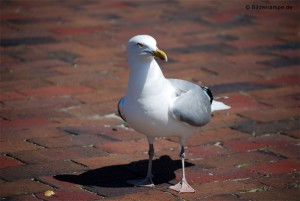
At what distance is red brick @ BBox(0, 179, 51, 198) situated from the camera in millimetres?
3969

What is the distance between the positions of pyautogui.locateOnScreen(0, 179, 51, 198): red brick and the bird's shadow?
0.16m

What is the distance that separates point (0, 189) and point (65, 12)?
4.45 meters

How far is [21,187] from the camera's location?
4.06 m

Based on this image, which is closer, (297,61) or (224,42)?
(297,61)

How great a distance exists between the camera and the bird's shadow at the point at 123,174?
165 inches

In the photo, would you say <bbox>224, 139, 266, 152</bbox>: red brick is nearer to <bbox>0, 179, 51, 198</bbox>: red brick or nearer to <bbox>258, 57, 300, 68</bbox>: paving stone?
<bbox>0, 179, 51, 198</bbox>: red brick

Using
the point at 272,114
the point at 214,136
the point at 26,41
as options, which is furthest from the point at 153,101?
the point at 26,41

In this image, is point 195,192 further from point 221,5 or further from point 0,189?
point 221,5

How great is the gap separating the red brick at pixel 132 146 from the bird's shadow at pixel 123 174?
191 millimetres

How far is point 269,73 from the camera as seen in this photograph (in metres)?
6.51

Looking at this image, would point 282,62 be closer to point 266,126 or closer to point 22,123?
point 266,126

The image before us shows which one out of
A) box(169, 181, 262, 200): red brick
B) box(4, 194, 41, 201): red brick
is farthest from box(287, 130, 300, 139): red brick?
box(4, 194, 41, 201): red brick

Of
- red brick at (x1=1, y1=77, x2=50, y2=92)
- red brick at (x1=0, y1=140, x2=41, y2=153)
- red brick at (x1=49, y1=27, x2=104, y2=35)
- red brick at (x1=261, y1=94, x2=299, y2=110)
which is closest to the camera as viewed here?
red brick at (x1=0, y1=140, x2=41, y2=153)

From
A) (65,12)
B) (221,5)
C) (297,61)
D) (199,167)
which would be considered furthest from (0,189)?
(221,5)
